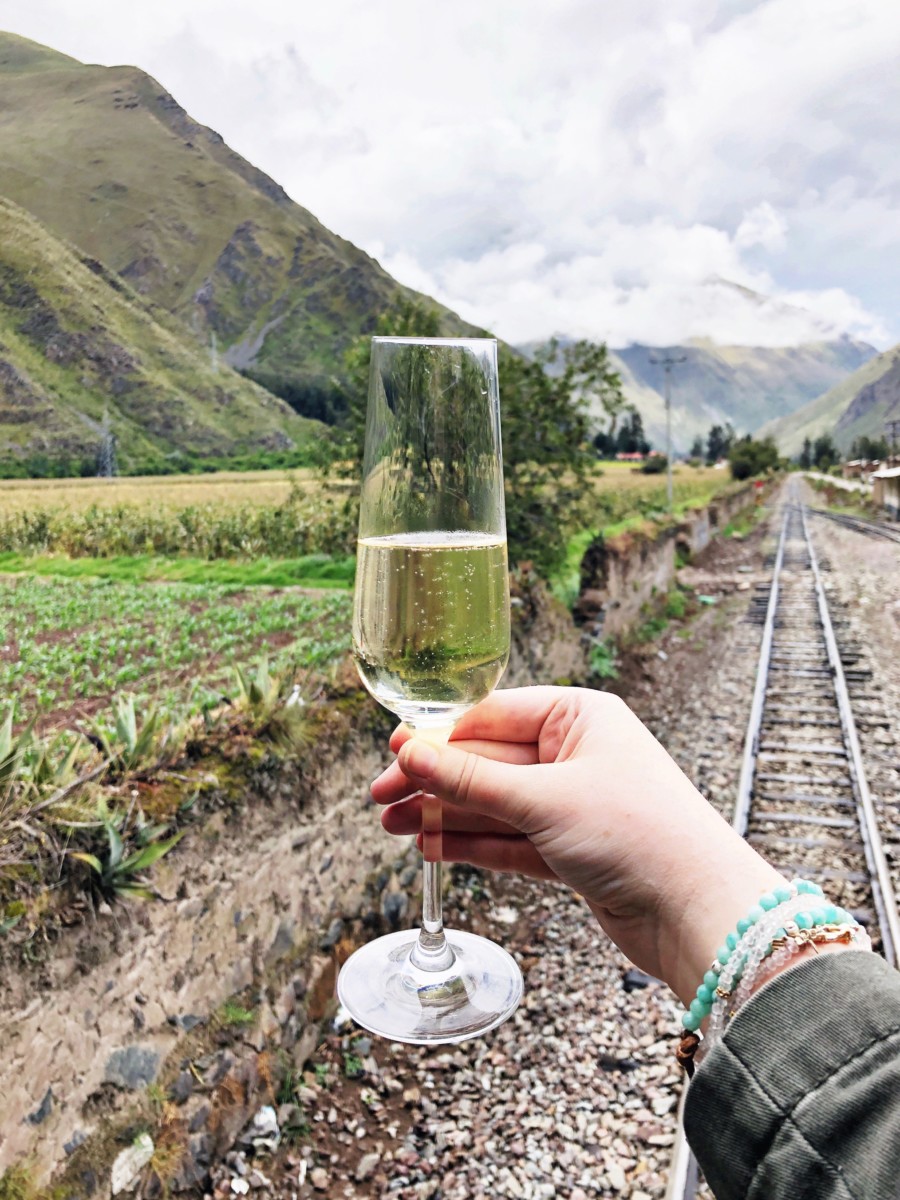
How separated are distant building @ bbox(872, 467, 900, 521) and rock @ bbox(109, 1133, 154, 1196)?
35.2 meters

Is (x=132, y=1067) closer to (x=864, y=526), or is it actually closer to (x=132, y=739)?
(x=132, y=739)

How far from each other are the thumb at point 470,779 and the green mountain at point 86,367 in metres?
2.81

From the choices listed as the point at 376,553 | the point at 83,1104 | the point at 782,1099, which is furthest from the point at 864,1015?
the point at 83,1104

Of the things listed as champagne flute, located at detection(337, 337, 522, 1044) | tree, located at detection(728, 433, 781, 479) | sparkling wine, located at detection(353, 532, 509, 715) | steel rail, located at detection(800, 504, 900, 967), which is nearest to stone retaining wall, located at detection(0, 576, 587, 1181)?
champagne flute, located at detection(337, 337, 522, 1044)

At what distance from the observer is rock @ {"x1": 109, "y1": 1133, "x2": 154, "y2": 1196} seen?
312 centimetres

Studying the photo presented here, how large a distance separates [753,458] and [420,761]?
83.4 metres

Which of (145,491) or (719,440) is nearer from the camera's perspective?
(145,491)

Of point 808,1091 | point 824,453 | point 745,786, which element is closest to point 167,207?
point 808,1091

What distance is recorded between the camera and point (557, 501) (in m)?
9.60

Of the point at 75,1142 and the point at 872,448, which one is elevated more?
the point at 872,448

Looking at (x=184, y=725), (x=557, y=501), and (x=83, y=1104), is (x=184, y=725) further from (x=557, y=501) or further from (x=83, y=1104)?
(x=557, y=501)

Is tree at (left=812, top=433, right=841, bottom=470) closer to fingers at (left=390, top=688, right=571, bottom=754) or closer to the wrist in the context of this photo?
fingers at (left=390, top=688, right=571, bottom=754)

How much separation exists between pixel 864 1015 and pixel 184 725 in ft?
10.8

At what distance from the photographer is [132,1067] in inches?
129
